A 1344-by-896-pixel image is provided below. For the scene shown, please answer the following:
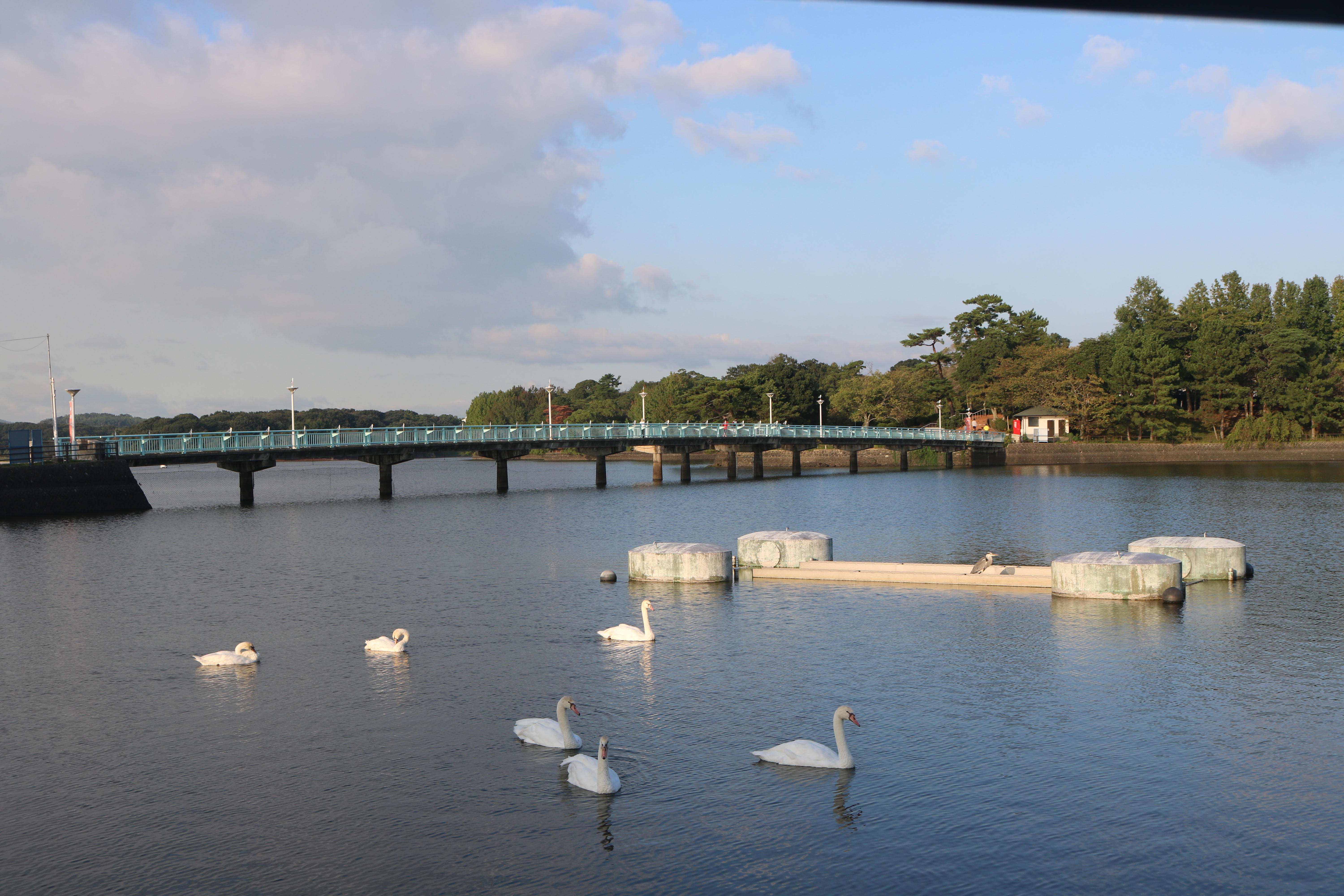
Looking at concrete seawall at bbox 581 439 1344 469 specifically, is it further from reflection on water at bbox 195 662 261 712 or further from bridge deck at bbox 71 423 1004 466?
reflection on water at bbox 195 662 261 712

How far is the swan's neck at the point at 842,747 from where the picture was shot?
15219mm

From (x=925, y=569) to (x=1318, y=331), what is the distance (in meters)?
132

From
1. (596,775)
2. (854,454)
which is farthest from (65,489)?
(854,454)

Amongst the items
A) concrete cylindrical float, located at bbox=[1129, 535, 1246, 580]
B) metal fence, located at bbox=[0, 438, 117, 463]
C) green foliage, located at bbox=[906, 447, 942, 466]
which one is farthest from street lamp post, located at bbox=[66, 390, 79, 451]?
green foliage, located at bbox=[906, 447, 942, 466]

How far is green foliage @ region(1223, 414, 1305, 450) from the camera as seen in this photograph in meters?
126

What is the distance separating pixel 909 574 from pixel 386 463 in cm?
5937

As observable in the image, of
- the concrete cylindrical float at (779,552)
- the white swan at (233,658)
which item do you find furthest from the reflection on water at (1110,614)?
the white swan at (233,658)

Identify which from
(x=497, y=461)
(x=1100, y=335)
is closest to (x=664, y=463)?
(x=1100, y=335)

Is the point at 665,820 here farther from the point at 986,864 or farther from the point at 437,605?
the point at 437,605

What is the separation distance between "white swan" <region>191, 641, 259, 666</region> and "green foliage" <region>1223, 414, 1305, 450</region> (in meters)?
132

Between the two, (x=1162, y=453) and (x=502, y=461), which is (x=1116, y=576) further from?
(x=1162, y=453)

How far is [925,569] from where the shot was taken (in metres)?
33.4

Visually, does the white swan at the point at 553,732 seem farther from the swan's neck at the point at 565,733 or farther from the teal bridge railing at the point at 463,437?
the teal bridge railing at the point at 463,437

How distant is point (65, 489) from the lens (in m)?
65.2
